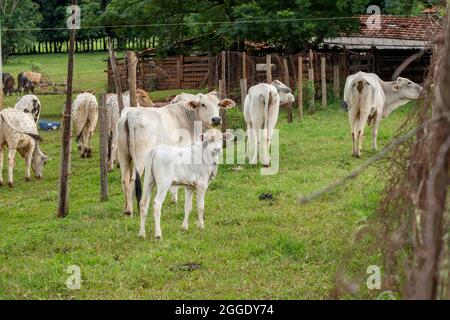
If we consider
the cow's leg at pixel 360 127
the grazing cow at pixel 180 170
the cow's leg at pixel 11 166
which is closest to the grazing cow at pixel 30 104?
the cow's leg at pixel 11 166

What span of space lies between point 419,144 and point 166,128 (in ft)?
24.5

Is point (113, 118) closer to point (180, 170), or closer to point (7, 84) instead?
point (180, 170)

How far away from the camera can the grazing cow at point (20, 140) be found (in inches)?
666

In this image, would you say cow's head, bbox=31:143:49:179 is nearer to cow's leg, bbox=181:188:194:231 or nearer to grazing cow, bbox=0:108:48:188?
grazing cow, bbox=0:108:48:188

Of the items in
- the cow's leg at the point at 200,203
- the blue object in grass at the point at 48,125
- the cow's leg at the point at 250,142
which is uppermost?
the cow's leg at the point at 200,203

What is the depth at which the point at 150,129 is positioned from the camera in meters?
12.4

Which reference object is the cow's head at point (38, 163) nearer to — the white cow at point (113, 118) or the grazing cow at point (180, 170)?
the white cow at point (113, 118)

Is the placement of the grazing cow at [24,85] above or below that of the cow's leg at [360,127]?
below


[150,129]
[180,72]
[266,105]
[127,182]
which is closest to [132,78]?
[150,129]

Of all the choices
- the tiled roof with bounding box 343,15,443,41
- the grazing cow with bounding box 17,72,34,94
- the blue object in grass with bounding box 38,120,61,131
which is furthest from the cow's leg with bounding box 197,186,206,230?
the grazing cow with bounding box 17,72,34,94

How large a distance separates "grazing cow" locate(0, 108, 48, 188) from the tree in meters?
29.9

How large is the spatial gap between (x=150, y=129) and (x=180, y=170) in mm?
1971
